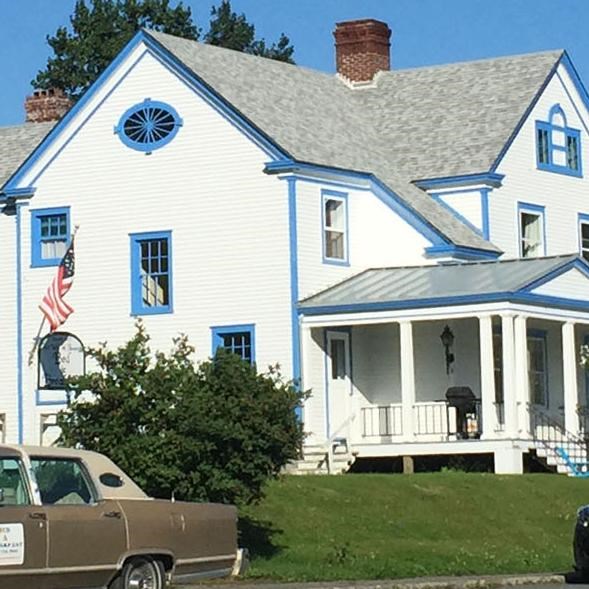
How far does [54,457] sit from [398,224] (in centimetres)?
2310

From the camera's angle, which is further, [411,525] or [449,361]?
[449,361]

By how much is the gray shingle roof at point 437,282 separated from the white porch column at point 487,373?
68 centimetres

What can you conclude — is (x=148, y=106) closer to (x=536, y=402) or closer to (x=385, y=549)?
(x=536, y=402)

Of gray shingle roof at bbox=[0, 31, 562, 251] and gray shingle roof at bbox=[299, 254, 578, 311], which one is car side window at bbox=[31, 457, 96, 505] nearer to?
gray shingle roof at bbox=[299, 254, 578, 311]

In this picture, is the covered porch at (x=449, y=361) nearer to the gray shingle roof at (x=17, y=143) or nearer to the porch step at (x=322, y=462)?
the porch step at (x=322, y=462)

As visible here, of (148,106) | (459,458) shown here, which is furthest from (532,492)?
(148,106)

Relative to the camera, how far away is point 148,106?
4278cm

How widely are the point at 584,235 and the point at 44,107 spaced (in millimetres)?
14627

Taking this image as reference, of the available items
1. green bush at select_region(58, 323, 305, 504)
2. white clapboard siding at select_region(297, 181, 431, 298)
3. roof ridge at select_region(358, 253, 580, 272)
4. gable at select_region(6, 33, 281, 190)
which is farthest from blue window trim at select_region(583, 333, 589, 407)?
green bush at select_region(58, 323, 305, 504)

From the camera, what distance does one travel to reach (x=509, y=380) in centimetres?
3841

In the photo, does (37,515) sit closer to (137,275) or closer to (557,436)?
(557,436)

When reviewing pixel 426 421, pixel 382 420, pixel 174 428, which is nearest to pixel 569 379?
pixel 426 421

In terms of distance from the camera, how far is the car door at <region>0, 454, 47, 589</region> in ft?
61.2

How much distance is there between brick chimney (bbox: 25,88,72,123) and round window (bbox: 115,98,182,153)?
9215 millimetres
